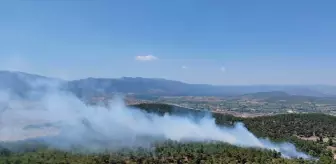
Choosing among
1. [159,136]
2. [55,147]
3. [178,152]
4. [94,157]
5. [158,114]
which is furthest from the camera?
[158,114]

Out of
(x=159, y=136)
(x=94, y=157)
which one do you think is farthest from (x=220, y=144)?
(x=94, y=157)

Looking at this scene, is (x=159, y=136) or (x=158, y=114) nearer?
(x=159, y=136)

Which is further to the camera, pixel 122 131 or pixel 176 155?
pixel 122 131

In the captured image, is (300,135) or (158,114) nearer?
(300,135)

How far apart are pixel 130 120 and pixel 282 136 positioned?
223 ft

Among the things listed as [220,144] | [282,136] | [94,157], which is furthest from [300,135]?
[94,157]

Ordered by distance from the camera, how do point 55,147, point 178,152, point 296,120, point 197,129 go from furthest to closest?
point 296,120, point 197,129, point 55,147, point 178,152

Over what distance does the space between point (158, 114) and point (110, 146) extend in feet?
251

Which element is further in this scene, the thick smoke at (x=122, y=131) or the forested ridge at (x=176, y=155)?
the thick smoke at (x=122, y=131)

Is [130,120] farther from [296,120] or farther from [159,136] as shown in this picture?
[296,120]

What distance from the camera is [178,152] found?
355 feet

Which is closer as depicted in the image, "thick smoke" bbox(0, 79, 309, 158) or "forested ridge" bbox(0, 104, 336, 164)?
"forested ridge" bbox(0, 104, 336, 164)

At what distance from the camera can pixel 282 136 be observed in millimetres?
145500

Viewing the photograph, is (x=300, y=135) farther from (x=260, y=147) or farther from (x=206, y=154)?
(x=206, y=154)
